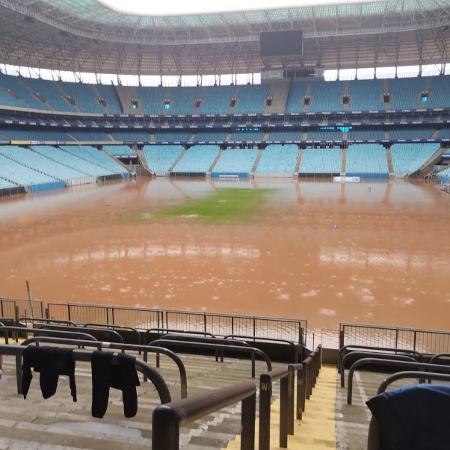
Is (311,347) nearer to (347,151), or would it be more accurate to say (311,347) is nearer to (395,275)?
(395,275)

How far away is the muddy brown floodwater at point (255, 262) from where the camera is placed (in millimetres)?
15992

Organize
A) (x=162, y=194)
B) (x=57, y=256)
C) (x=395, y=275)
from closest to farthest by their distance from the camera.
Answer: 1. (x=395, y=275)
2. (x=57, y=256)
3. (x=162, y=194)

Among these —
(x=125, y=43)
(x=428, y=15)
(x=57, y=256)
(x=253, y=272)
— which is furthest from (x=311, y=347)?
(x=125, y=43)

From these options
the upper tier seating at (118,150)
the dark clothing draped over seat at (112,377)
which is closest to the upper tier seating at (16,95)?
the upper tier seating at (118,150)

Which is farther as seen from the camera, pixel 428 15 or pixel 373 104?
pixel 373 104

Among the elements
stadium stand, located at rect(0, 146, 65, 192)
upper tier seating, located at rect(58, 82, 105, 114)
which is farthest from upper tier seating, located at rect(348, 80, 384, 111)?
stadium stand, located at rect(0, 146, 65, 192)

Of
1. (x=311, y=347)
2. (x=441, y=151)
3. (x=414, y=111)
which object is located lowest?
(x=311, y=347)

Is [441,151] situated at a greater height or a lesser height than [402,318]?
greater

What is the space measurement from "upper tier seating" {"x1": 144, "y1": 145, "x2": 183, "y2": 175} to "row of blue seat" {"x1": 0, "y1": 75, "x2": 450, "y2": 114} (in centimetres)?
735

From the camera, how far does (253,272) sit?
19.7m

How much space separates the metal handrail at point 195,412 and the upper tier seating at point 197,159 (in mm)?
74189

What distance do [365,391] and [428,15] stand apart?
65301 millimetres

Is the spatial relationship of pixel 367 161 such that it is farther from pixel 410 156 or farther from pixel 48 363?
pixel 48 363

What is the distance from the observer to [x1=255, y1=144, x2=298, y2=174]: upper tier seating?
73.6m
